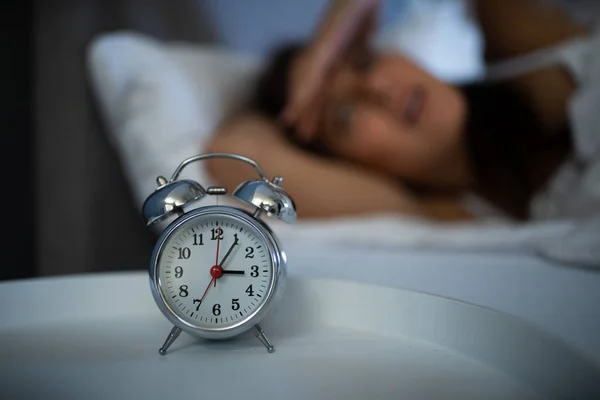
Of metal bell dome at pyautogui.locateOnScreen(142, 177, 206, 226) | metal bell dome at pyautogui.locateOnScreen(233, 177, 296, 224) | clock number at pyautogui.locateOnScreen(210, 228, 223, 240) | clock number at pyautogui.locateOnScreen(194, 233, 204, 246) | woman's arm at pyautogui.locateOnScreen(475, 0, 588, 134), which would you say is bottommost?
clock number at pyautogui.locateOnScreen(194, 233, 204, 246)

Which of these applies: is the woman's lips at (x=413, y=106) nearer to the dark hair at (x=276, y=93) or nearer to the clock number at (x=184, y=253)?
the dark hair at (x=276, y=93)

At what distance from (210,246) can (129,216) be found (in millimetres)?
912

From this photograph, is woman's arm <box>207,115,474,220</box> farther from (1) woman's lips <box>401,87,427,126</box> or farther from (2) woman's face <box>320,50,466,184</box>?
(1) woman's lips <box>401,87,427,126</box>

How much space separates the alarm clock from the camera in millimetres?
520

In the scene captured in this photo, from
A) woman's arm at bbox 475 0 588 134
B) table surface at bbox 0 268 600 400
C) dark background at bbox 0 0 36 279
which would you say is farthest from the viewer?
woman's arm at bbox 475 0 588 134

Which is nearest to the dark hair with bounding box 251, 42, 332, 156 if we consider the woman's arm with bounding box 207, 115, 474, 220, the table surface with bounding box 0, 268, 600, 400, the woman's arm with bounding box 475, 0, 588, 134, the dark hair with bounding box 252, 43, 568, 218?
the dark hair with bounding box 252, 43, 568, 218

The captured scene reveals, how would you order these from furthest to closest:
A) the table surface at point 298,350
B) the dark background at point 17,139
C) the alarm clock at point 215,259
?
the dark background at point 17,139 → the alarm clock at point 215,259 → the table surface at point 298,350

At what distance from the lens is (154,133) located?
1310mm

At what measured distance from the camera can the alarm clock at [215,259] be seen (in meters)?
0.52

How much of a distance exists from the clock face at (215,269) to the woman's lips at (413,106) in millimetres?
1011

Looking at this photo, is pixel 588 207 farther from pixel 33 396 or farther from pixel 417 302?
pixel 33 396

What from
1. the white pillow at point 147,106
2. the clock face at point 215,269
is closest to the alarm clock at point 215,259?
the clock face at point 215,269

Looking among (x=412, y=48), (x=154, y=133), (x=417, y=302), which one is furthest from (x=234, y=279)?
(x=412, y=48)

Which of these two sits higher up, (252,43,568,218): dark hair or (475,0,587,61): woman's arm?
(475,0,587,61): woman's arm
